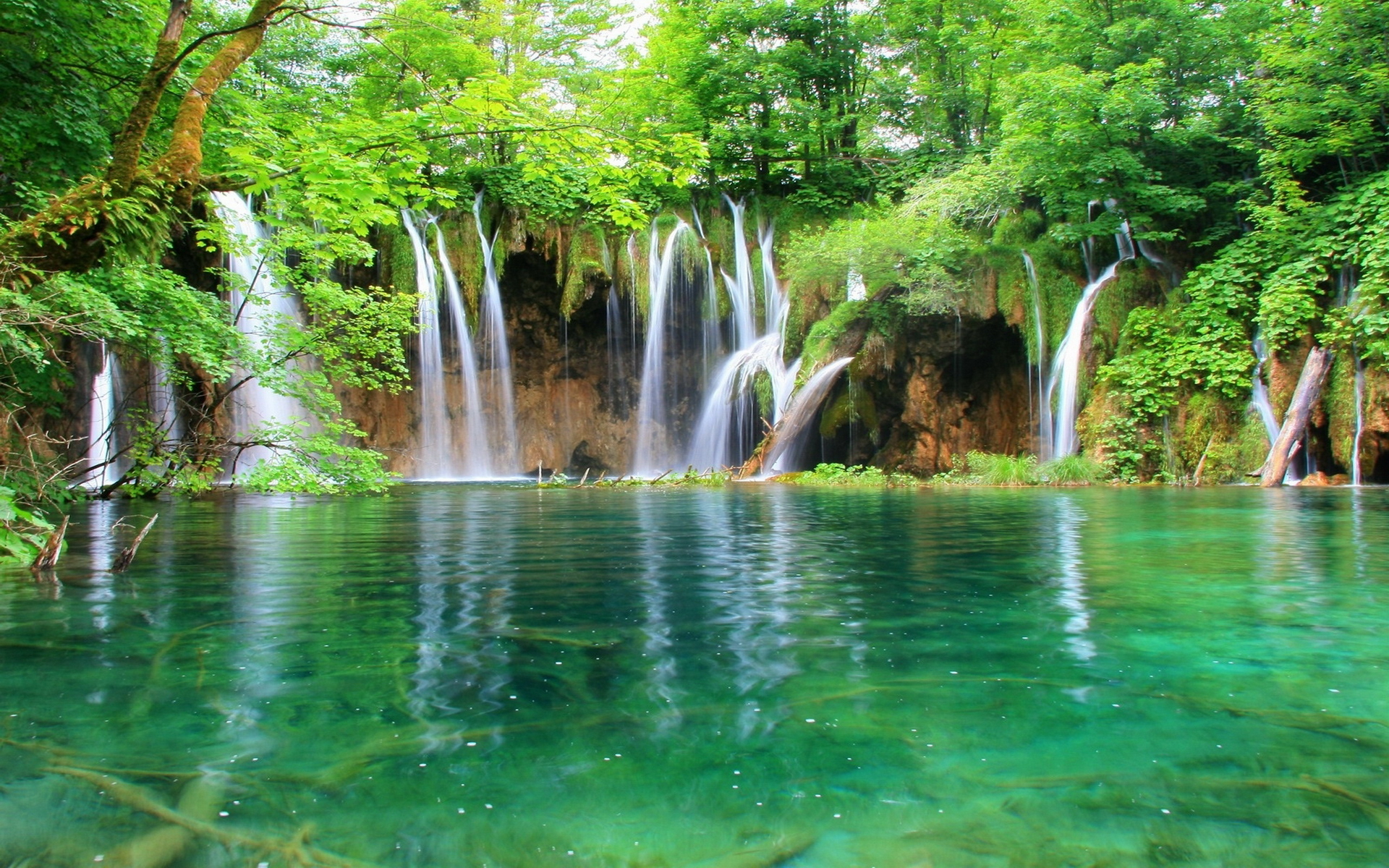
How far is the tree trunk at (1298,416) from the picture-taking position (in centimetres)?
1745

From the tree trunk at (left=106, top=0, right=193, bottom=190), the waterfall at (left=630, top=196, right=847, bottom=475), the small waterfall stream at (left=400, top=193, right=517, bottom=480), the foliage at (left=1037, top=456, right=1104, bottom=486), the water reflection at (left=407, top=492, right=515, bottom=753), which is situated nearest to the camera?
the water reflection at (left=407, top=492, right=515, bottom=753)

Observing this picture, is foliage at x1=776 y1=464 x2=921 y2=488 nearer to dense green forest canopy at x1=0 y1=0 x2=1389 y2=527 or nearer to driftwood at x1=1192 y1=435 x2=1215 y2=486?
dense green forest canopy at x1=0 y1=0 x2=1389 y2=527

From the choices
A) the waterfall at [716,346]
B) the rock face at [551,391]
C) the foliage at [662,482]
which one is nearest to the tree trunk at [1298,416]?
the waterfall at [716,346]

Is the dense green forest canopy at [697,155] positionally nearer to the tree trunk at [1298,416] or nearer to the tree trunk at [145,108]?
the tree trunk at [145,108]

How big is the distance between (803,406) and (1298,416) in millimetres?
10562

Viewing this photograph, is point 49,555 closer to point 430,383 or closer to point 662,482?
point 662,482

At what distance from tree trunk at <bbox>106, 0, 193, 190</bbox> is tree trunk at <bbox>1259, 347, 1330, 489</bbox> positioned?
63.8ft

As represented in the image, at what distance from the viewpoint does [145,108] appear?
5.86 meters

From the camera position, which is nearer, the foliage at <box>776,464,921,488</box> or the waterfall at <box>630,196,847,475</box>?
the foliage at <box>776,464,921,488</box>

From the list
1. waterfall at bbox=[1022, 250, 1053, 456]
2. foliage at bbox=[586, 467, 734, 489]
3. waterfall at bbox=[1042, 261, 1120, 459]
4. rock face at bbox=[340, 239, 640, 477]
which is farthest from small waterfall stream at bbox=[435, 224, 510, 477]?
waterfall at bbox=[1042, 261, 1120, 459]

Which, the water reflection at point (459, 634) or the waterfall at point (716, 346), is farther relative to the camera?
the waterfall at point (716, 346)

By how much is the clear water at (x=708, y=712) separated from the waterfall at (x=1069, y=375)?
14548 millimetres

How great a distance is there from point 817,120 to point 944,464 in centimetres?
1284

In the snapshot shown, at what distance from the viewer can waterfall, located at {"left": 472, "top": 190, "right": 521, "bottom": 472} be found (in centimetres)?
2616
